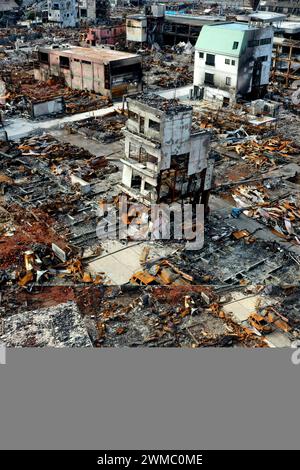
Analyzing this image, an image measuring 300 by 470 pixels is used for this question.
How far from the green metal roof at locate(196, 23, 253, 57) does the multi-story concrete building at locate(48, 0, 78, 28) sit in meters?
60.5

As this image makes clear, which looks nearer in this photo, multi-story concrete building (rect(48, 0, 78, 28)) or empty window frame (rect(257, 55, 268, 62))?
empty window frame (rect(257, 55, 268, 62))

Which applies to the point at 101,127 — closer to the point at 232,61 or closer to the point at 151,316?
the point at 232,61

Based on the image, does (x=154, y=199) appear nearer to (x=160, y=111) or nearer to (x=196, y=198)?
(x=196, y=198)

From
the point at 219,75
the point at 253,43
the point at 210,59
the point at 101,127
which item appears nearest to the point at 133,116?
the point at 101,127

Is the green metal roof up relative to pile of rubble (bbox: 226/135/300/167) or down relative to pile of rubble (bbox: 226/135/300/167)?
up

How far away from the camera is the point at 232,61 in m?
52.3

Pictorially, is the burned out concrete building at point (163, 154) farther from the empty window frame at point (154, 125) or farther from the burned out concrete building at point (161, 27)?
the burned out concrete building at point (161, 27)

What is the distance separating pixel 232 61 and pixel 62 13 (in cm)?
6608

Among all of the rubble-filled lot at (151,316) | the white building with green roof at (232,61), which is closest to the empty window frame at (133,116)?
the rubble-filled lot at (151,316)

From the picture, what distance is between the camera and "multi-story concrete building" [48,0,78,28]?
10450cm

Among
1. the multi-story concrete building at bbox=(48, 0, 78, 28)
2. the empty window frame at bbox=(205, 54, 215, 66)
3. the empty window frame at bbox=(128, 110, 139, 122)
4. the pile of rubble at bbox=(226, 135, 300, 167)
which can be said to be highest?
the multi-story concrete building at bbox=(48, 0, 78, 28)

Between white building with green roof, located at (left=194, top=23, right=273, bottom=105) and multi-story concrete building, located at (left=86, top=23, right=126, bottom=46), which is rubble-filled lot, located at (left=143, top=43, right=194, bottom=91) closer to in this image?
multi-story concrete building, located at (left=86, top=23, right=126, bottom=46)

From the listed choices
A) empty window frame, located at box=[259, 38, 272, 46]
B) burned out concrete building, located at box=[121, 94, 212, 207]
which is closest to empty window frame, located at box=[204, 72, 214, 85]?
empty window frame, located at box=[259, 38, 272, 46]

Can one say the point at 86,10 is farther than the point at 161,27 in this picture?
Yes
